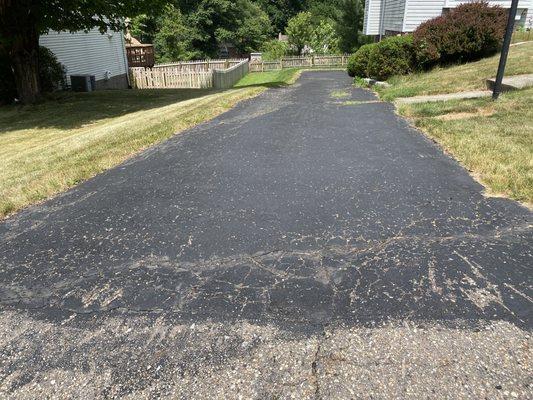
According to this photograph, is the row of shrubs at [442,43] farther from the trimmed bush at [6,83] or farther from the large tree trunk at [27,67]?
the trimmed bush at [6,83]

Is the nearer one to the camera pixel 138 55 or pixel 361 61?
pixel 361 61

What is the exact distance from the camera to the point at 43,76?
17750mm

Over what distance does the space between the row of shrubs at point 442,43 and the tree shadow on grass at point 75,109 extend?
27.5 ft

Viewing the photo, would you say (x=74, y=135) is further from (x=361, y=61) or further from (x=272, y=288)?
(x=361, y=61)

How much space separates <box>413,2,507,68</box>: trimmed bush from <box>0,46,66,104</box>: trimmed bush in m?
15.3

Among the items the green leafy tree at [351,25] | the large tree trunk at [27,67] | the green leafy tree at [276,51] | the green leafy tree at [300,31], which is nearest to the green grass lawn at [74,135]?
the large tree trunk at [27,67]

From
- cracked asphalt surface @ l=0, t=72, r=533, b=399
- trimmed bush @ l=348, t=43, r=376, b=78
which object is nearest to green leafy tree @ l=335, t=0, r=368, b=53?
trimmed bush @ l=348, t=43, r=376, b=78

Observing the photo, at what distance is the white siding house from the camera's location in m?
20.5

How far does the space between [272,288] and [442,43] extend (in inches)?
645

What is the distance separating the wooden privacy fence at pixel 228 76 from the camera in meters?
24.9

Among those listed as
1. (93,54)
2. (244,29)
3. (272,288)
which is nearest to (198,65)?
(93,54)

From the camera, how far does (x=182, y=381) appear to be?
2.53 meters

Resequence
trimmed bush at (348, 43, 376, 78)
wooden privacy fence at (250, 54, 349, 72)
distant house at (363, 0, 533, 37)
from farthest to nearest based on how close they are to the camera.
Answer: wooden privacy fence at (250, 54, 349, 72) < distant house at (363, 0, 533, 37) < trimmed bush at (348, 43, 376, 78)

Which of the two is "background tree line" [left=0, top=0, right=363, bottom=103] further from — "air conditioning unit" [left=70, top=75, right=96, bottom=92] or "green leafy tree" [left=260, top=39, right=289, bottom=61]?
"air conditioning unit" [left=70, top=75, right=96, bottom=92]
